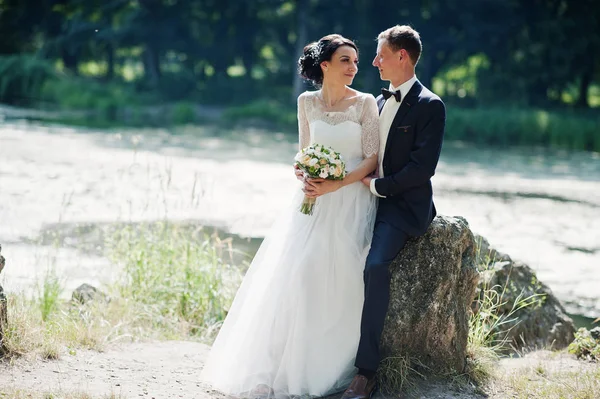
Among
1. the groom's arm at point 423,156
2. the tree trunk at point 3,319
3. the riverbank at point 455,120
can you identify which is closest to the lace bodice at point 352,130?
the groom's arm at point 423,156

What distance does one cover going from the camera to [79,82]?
3956 cm

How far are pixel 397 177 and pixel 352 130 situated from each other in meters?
0.48

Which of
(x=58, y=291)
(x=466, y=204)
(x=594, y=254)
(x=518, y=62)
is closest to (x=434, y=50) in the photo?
(x=518, y=62)

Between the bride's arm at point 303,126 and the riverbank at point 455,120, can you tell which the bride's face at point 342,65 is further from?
the riverbank at point 455,120

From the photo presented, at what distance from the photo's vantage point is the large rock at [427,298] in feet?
16.3

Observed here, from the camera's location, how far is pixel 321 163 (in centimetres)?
468

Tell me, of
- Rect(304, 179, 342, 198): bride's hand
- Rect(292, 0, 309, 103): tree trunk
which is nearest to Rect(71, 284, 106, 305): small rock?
Rect(304, 179, 342, 198): bride's hand

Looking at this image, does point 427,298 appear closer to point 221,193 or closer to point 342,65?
point 342,65

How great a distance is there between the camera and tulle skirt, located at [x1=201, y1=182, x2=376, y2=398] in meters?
4.79

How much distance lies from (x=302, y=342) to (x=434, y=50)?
112ft

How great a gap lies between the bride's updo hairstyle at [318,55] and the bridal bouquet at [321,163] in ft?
1.97

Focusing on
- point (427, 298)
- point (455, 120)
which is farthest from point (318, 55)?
point (455, 120)

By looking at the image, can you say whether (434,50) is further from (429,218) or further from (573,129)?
(429,218)

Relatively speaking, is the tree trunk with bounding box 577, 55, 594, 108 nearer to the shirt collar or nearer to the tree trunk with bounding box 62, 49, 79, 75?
the tree trunk with bounding box 62, 49, 79, 75
